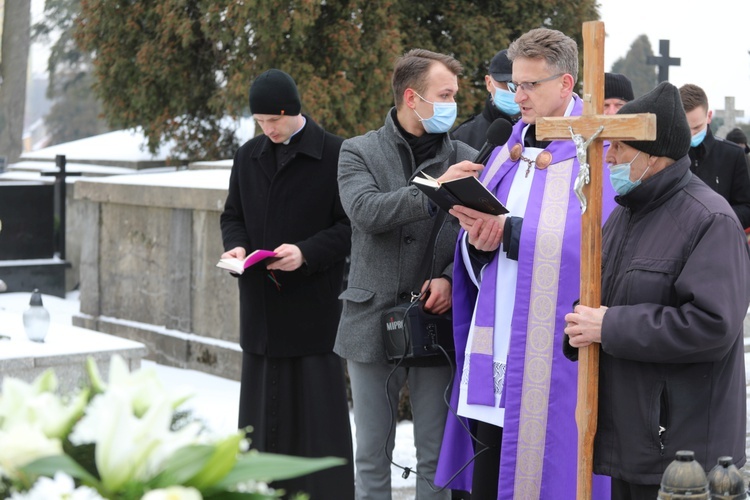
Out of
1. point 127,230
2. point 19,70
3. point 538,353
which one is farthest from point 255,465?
point 19,70

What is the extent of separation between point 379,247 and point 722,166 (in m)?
2.74

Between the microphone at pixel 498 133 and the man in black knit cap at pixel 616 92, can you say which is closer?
the microphone at pixel 498 133

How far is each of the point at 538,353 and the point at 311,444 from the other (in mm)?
1349

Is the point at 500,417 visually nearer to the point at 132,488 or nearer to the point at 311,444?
the point at 311,444

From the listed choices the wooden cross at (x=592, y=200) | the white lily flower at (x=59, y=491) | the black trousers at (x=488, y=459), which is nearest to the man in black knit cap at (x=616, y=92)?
the black trousers at (x=488, y=459)

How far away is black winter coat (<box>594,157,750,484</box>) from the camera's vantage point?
10.0 feet

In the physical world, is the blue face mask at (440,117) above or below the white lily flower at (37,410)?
above

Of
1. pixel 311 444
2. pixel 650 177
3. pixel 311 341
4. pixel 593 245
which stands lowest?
pixel 311 444

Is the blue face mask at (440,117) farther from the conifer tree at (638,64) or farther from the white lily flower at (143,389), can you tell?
the conifer tree at (638,64)

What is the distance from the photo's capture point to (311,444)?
193 inches

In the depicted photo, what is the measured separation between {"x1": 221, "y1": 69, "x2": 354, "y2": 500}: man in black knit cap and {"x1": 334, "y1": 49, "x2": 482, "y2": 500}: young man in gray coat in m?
0.36

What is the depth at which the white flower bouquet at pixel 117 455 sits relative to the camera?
4.65 ft

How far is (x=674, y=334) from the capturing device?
3.04m

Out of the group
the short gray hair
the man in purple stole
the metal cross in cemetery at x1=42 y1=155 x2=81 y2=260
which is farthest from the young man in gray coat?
the metal cross in cemetery at x1=42 y1=155 x2=81 y2=260
